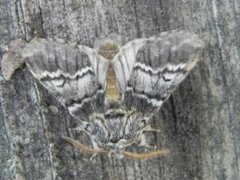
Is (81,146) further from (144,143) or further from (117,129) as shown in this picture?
(144,143)

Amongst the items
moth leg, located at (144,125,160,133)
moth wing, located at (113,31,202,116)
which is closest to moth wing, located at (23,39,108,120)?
moth wing, located at (113,31,202,116)

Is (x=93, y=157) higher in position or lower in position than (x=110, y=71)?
lower

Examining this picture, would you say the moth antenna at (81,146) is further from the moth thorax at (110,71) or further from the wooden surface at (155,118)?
the moth thorax at (110,71)

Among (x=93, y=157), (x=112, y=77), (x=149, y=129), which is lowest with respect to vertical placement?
(x=93, y=157)

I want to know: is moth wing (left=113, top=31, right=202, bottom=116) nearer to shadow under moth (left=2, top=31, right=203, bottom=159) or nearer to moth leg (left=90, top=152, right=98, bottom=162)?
shadow under moth (left=2, top=31, right=203, bottom=159)

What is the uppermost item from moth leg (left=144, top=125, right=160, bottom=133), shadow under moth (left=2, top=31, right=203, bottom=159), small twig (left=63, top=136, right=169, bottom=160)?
shadow under moth (left=2, top=31, right=203, bottom=159)

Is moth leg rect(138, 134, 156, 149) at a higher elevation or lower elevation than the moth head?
lower

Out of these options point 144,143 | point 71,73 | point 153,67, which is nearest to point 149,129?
point 144,143
